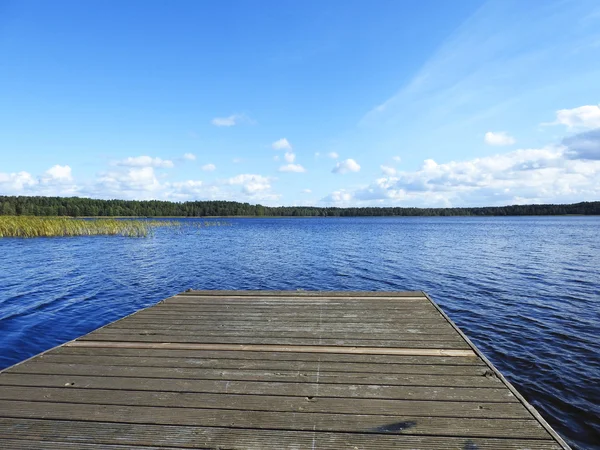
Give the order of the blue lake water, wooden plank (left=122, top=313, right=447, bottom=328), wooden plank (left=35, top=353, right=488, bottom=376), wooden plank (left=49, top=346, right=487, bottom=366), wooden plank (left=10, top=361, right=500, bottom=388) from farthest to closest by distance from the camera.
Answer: the blue lake water, wooden plank (left=122, top=313, right=447, bottom=328), wooden plank (left=49, top=346, right=487, bottom=366), wooden plank (left=35, top=353, right=488, bottom=376), wooden plank (left=10, top=361, right=500, bottom=388)

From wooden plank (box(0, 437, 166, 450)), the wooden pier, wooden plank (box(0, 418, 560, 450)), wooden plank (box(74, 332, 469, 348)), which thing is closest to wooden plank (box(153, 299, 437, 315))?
the wooden pier

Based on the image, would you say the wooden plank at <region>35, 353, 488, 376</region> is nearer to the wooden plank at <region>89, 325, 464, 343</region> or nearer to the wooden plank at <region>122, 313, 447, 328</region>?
the wooden plank at <region>89, 325, 464, 343</region>

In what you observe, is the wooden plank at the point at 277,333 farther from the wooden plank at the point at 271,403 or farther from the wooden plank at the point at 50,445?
the wooden plank at the point at 50,445

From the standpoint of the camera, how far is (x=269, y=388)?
3.75 metres

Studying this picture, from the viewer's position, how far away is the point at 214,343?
5.22m

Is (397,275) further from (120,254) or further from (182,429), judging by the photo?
(120,254)

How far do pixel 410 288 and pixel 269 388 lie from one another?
1285cm

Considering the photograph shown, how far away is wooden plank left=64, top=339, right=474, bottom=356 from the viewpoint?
187 inches

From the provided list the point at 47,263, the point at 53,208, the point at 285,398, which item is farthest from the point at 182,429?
the point at 53,208

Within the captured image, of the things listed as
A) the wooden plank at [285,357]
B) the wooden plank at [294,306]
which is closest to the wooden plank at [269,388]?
the wooden plank at [285,357]

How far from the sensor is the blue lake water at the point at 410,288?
7387 millimetres

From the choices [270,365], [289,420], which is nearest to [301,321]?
[270,365]

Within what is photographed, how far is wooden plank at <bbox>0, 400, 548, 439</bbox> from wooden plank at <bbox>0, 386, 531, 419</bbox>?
0.08 meters

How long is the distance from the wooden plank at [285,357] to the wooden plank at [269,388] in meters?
0.55
